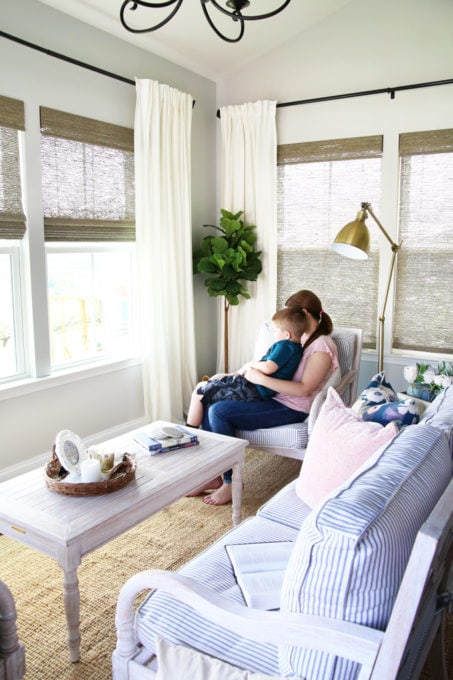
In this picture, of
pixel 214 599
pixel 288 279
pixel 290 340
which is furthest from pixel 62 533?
pixel 288 279

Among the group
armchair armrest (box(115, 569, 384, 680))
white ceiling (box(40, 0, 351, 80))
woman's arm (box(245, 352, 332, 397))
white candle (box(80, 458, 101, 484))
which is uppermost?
white ceiling (box(40, 0, 351, 80))

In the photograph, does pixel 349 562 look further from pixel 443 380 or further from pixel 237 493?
pixel 443 380

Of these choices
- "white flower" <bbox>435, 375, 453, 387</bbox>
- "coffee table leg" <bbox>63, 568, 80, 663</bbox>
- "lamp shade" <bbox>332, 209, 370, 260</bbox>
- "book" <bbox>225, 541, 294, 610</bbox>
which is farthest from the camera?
"lamp shade" <bbox>332, 209, 370, 260</bbox>

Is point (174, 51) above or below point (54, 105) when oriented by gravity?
above

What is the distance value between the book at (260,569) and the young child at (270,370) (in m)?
1.37

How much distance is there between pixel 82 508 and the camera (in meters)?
1.99

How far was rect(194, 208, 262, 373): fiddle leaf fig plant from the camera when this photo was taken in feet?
13.8

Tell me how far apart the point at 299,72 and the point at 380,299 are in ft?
5.63

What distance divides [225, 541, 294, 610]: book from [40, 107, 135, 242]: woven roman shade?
228 cm

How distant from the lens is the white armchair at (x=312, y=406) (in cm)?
303

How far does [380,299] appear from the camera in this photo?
407 centimetres

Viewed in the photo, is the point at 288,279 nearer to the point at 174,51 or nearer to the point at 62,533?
the point at 174,51

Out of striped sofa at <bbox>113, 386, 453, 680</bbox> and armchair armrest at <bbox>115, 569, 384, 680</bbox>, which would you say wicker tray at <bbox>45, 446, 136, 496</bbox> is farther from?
→ armchair armrest at <bbox>115, 569, 384, 680</bbox>

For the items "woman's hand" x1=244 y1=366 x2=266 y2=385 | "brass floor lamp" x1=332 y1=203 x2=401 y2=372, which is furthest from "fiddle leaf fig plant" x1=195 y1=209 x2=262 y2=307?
"woman's hand" x1=244 y1=366 x2=266 y2=385
